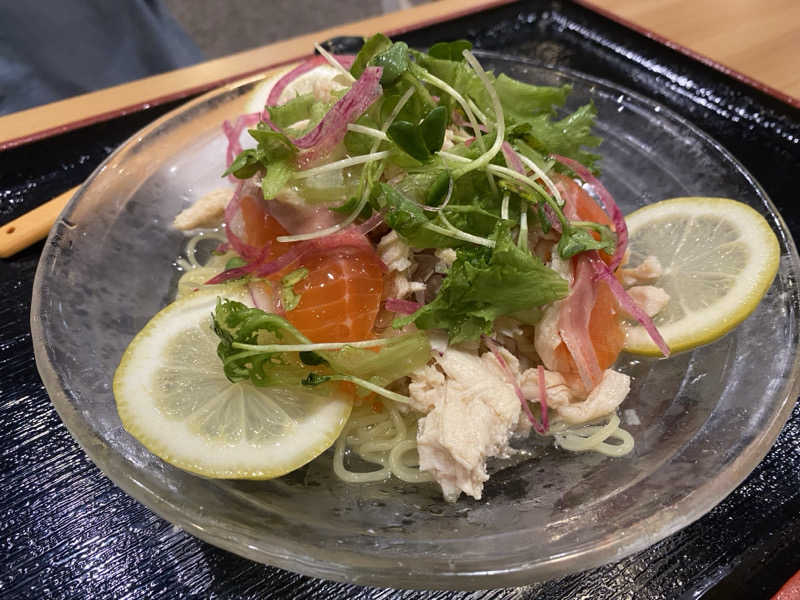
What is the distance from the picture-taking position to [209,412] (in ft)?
4.87

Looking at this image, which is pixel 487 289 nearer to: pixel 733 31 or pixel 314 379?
pixel 314 379

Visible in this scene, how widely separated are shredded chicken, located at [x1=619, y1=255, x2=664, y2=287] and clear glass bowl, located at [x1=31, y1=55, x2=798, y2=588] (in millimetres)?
284

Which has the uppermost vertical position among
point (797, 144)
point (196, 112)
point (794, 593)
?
point (196, 112)

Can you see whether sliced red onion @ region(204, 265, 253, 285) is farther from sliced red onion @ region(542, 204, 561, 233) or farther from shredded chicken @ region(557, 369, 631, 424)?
shredded chicken @ region(557, 369, 631, 424)

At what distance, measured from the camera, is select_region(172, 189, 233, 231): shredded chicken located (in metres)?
2.21

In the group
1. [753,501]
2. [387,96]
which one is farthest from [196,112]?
[753,501]

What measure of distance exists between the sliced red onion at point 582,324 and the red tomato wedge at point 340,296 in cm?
53

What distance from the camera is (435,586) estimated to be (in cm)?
124

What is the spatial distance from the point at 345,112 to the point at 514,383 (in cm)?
91

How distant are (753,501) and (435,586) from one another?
1.06 metres

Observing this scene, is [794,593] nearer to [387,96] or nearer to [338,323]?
[338,323]

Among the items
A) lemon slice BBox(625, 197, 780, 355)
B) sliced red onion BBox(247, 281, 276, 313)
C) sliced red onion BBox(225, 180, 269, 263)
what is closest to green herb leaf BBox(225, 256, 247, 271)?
sliced red onion BBox(225, 180, 269, 263)

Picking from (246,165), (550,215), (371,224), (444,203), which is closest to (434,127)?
(444,203)

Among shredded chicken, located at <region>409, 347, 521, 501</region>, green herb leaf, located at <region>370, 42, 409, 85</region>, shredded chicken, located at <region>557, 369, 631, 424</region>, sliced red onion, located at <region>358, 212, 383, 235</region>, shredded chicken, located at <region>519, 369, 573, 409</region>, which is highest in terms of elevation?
green herb leaf, located at <region>370, 42, 409, 85</region>
